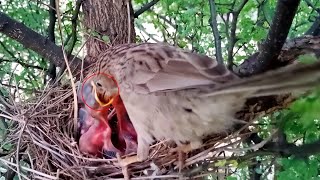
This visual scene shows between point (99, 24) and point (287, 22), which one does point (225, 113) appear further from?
point (99, 24)

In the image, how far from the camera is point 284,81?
0.79 metres

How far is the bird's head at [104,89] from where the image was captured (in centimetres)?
220

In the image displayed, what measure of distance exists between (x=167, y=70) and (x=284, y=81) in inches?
39.4

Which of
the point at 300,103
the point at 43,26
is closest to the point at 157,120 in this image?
the point at 300,103

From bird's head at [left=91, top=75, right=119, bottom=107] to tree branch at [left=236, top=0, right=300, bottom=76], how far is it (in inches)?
27.0

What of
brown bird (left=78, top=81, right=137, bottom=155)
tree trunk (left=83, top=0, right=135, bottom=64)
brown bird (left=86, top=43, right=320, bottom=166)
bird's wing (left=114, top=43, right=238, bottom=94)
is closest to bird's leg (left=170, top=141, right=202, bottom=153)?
brown bird (left=86, top=43, right=320, bottom=166)

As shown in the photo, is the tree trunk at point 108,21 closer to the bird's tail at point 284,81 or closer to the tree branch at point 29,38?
the tree branch at point 29,38

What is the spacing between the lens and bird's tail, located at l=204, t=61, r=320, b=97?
26.9 inches

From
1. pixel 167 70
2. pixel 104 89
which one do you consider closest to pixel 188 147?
pixel 167 70

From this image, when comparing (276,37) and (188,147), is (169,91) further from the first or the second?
(276,37)

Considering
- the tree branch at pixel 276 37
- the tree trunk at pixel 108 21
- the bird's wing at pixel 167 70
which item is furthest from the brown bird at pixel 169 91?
the tree trunk at pixel 108 21

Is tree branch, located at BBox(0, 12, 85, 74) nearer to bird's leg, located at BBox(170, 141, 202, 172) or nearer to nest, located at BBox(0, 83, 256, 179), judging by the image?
nest, located at BBox(0, 83, 256, 179)

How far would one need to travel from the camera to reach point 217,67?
1507 millimetres

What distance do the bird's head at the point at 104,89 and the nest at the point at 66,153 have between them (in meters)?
0.19
